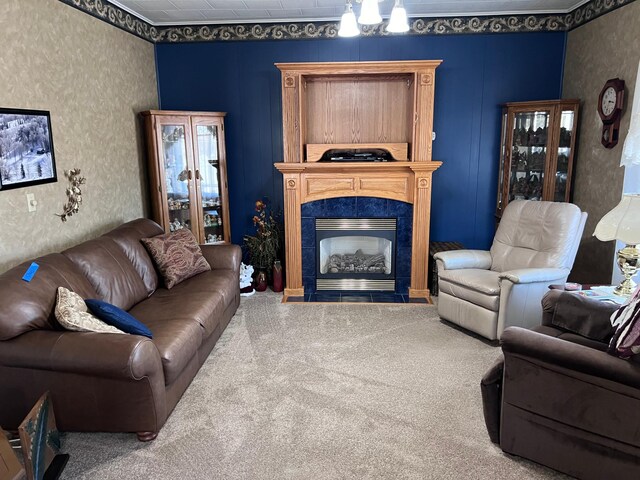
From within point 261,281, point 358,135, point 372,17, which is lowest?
point 261,281

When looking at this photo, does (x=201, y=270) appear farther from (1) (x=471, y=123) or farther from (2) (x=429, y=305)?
(1) (x=471, y=123)

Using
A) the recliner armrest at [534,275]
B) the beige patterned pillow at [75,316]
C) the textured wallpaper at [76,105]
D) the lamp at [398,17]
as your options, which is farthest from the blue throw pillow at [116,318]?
the recliner armrest at [534,275]

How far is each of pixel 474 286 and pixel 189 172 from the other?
118 inches

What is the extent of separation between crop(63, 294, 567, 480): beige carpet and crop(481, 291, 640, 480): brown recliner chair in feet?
0.54

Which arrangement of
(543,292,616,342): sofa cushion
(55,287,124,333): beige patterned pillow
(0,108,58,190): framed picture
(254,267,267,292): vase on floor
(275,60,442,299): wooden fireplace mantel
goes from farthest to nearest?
(254,267,267,292): vase on floor < (275,60,442,299): wooden fireplace mantel < (0,108,58,190): framed picture < (55,287,124,333): beige patterned pillow < (543,292,616,342): sofa cushion

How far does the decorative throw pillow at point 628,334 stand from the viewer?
1866 millimetres

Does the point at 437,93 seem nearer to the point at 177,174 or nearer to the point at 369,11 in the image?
the point at 369,11

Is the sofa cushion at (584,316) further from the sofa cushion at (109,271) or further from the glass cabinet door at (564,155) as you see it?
the sofa cushion at (109,271)

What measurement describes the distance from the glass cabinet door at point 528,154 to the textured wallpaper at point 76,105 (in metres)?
3.80

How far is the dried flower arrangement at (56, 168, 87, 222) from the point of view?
3.47m

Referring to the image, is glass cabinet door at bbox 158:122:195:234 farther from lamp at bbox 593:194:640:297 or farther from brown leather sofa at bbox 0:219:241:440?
lamp at bbox 593:194:640:297

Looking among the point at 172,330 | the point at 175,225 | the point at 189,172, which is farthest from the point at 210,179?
the point at 172,330

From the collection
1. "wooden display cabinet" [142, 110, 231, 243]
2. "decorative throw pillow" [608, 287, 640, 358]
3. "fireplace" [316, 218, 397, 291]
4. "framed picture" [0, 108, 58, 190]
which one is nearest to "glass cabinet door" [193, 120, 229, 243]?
"wooden display cabinet" [142, 110, 231, 243]

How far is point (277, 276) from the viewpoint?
4898mm
